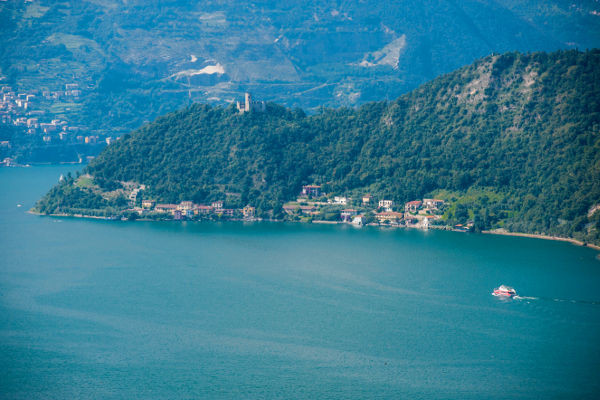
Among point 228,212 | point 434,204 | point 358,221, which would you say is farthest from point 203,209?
point 434,204

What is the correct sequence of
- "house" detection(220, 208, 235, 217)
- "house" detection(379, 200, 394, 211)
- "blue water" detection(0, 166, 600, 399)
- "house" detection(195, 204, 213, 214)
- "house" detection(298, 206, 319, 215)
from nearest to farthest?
1. "blue water" detection(0, 166, 600, 399)
2. "house" detection(379, 200, 394, 211)
3. "house" detection(298, 206, 319, 215)
4. "house" detection(220, 208, 235, 217)
5. "house" detection(195, 204, 213, 214)

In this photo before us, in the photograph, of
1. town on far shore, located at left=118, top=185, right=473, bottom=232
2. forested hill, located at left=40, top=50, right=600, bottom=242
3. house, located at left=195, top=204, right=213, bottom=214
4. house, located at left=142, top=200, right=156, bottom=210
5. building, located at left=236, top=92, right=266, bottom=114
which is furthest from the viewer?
building, located at left=236, top=92, right=266, bottom=114

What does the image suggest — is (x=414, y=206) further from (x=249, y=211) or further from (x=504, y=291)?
(x=504, y=291)

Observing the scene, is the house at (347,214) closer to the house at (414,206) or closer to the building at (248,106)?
the house at (414,206)

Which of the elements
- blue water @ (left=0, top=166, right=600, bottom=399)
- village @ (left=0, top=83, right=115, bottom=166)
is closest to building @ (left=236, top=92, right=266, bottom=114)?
blue water @ (left=0, top=166, right=600, bottom=399)

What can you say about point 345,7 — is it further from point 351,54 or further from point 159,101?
point 159,101

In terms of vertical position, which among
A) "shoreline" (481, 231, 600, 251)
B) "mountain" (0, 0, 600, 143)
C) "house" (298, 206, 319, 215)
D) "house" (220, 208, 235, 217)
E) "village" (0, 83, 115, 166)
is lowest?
"shoreline" (481, 231, 600, 251)

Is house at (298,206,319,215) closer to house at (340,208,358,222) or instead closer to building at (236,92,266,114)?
house at (340,208,358,222)
